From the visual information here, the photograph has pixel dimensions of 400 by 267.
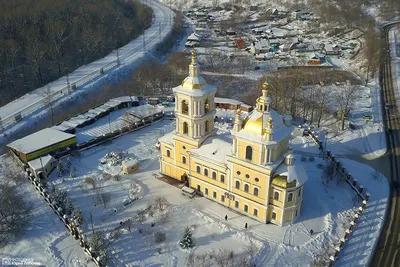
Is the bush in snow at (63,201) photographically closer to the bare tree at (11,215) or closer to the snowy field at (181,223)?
the snowy field at (181,223)

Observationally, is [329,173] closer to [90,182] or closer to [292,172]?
[292,172]

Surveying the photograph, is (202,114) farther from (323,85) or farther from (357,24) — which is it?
(357,24)

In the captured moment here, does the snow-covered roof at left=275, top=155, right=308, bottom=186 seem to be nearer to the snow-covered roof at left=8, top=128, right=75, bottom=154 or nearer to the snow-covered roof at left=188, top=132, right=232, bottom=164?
the snow-covered roof at left=188, top=132, right=232, bottom=164

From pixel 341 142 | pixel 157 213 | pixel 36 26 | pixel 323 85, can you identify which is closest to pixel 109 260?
pixel 157 213

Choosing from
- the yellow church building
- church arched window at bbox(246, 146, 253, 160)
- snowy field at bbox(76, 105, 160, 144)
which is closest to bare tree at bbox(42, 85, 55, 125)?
snowy field at bbox(76, 105, 160, 144)

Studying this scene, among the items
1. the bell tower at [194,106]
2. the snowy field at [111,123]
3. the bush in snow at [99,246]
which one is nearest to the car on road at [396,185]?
the bell tower at [194,106]
